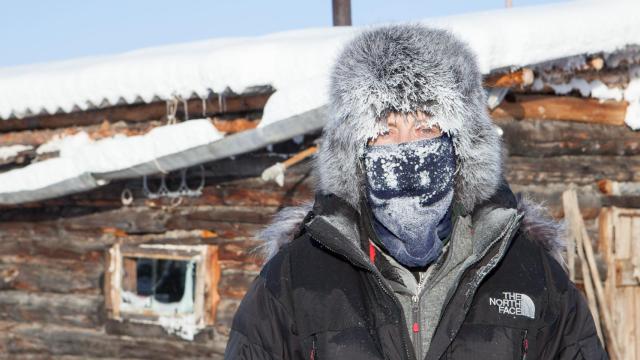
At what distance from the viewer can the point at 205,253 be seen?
5.88 m

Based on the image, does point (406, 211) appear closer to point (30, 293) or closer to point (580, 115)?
point (580, 115)

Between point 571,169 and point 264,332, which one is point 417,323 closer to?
point 264,332

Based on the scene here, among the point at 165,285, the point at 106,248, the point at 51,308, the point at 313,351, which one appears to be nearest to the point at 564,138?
the point at 165,285

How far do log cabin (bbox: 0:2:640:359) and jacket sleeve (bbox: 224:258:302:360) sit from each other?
2.69 meters

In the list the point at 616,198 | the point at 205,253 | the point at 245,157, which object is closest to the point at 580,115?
the point at 616,198

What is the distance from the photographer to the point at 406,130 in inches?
87.5

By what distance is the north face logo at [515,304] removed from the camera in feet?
6.82

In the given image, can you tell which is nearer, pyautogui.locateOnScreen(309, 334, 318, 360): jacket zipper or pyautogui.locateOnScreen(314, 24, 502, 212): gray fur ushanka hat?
pyautogui.locateOnScreen(309, 334, 318, 360): jacket zipper

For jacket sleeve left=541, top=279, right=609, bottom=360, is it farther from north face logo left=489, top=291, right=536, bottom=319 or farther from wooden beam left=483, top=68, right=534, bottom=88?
wooden beam left=483, top=68, right=534, bottom=88

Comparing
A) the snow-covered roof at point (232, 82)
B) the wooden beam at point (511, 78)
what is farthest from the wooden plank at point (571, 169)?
the wooden beam at point (511, 78)

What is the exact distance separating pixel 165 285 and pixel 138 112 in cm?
160

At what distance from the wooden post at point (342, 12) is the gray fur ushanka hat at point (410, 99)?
7.91 m

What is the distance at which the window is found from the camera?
5.92 meters

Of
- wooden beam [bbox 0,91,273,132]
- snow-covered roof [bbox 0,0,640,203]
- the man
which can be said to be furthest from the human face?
wooden beam [bbox 0,91,273,132]
